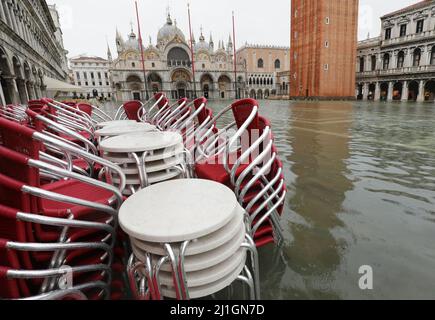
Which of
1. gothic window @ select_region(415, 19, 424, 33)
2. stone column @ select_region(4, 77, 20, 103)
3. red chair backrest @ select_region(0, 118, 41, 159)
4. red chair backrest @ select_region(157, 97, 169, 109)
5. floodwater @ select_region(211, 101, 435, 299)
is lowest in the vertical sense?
floodwater @ select_region(211, 101, 435, 299)

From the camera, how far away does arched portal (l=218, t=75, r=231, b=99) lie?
54094 mm

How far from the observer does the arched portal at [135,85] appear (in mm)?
47500

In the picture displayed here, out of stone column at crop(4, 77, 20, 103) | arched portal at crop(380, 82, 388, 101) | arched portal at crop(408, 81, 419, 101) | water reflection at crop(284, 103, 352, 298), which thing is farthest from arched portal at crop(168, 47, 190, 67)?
water reflection at crop(284, 103, 352, 298)

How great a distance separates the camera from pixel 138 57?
154 ft

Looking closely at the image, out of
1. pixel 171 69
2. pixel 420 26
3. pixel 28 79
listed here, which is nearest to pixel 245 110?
pixel 28 79

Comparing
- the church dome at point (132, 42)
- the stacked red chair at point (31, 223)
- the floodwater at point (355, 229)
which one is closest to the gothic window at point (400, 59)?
the floodwater at point (355, 229)

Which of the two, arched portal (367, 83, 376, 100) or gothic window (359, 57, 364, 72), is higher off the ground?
gothic window (359, 57, 364, 72)

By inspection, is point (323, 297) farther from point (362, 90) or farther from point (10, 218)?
point (362, 90)

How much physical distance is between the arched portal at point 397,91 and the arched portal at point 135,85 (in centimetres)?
4269

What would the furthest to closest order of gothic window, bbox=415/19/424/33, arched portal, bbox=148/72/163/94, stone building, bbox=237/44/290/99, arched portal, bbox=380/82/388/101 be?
1. stone building, bbox=237/44/290/99
2. arched portal, bbox=148/72/163/94
3. arched portal, bbox=380/82/388/101
4. gothic window, bbox=415/19/424/33

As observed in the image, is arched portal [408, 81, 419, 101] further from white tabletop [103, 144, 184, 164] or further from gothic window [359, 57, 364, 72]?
white tabletop [103, 144, 184, 164]

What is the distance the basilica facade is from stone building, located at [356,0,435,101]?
21668 mm

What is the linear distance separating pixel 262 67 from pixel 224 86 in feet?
43.7
